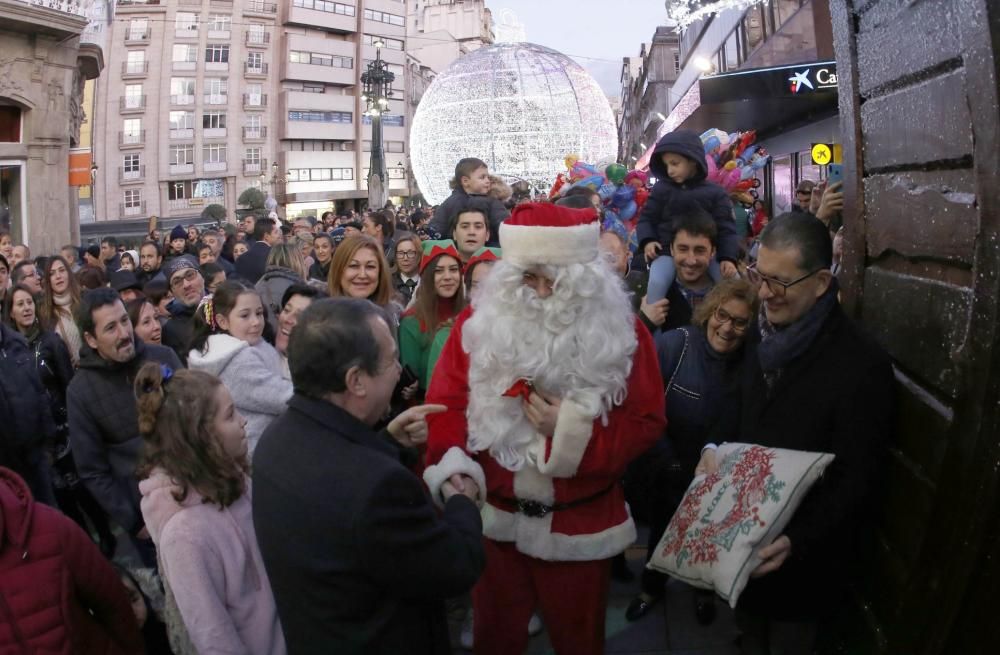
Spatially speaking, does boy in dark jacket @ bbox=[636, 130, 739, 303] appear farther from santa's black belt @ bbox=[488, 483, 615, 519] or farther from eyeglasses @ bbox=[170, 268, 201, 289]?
eyeglasses @ bbox=[170, 268, 201, 289]

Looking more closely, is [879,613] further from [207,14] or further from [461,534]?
[207,14]

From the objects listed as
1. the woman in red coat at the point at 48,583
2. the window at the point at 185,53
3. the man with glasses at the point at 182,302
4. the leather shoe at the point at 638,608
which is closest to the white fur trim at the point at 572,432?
the woman in red coat at the point at 48,583

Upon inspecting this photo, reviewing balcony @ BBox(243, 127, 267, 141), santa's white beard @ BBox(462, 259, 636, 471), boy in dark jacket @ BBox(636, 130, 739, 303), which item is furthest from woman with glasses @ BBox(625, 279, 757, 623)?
balcony @ BBox(243, 127, 267, 141)

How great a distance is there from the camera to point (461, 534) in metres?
1.99

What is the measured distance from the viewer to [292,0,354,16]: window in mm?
57188

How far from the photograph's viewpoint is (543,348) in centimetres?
248

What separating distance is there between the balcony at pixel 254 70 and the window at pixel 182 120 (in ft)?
16.5

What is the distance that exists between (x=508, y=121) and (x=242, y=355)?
1113 cm

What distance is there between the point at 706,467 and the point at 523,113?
40.3ft

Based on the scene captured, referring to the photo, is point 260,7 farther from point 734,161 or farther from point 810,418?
point 810,418

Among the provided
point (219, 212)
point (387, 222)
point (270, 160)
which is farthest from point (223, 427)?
point (270, 160)

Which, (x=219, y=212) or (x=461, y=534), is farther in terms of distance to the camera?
(x=219, y=212)

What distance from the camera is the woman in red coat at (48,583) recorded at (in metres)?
2.04

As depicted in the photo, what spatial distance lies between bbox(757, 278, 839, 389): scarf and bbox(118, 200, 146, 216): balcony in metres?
55.9
